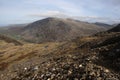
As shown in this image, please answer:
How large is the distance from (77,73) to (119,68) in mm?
4493

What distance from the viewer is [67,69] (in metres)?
24.3

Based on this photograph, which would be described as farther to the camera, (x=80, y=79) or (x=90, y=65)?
→ (x=90, y=65)

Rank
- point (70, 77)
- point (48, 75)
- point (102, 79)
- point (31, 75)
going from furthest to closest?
1. point (31, 75)
2. point (48, 75)
3. point (70, 77)
4. point (102, 79)

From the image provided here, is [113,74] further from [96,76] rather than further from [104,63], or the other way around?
[104,63]

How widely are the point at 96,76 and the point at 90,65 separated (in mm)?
3024

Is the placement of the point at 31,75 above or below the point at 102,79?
below

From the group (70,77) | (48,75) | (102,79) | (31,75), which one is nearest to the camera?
(102,79)

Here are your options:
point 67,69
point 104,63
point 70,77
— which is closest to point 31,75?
point 67,69

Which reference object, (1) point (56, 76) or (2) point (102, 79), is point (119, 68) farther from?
(1) point (56, 76)

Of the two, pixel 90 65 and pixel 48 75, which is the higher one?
pixel 90 65

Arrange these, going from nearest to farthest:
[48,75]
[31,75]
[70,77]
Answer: [70,77] → [48,75] → [31,75]

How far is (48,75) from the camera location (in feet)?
79.6

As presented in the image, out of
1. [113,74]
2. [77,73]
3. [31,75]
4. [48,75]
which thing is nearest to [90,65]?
[77,73]

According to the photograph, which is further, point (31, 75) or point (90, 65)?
point (31, 75)
